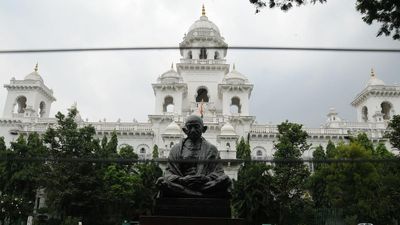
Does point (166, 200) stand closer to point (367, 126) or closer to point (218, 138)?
point (218, 138)

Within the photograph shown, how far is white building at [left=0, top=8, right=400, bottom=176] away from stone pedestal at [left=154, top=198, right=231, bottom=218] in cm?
4138

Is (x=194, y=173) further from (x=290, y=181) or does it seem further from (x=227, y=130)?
(x=227, y=130)

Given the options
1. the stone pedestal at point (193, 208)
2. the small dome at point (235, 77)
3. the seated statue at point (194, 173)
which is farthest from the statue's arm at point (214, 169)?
the small dome at point (235, 77)

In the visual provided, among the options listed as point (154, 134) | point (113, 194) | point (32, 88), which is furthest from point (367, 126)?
point (32, 88)

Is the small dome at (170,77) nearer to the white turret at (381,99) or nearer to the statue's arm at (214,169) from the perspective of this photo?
the white turret at (381,99)

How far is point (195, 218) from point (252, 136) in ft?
163

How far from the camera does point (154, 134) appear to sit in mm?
59000

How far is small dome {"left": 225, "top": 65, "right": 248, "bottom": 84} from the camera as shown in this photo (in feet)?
203

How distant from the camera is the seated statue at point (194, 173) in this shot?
34.5 ft

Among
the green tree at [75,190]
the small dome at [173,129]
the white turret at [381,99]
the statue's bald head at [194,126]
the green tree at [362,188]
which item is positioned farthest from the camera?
the white turret at [381,99]

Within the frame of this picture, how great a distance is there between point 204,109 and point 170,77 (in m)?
7.86

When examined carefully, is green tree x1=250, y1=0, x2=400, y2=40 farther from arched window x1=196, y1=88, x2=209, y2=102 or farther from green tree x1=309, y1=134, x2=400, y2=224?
arched window x1=196, y1=88, x2=209, y2=102

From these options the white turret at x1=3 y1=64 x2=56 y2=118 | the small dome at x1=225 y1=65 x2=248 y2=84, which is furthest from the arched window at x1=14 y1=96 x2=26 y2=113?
the small dome at x1=225 y1=65 x2=248 y2=84

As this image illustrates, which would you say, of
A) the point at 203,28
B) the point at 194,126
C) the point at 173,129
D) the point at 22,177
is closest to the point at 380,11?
the point at 194,126
